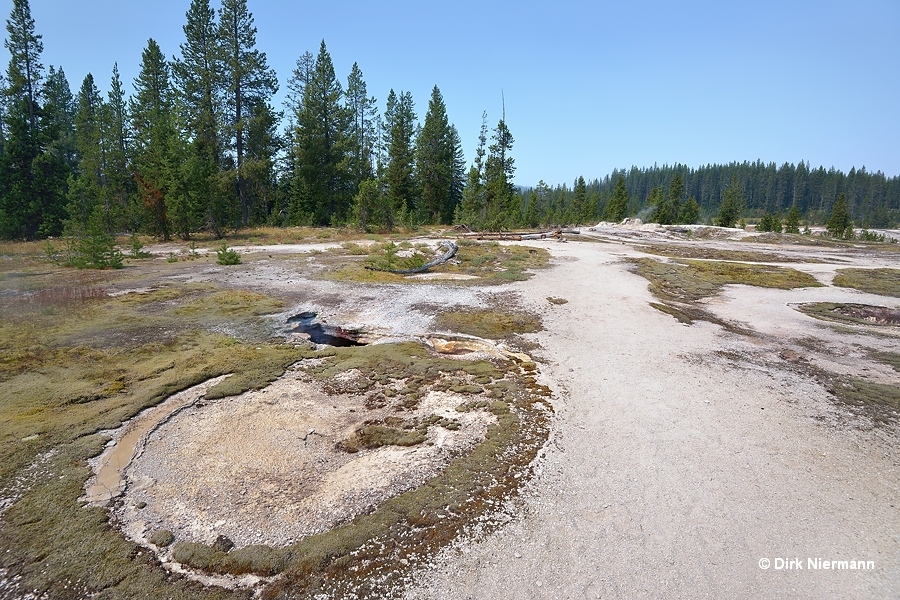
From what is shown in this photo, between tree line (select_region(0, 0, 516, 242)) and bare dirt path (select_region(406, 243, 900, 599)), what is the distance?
18230mm

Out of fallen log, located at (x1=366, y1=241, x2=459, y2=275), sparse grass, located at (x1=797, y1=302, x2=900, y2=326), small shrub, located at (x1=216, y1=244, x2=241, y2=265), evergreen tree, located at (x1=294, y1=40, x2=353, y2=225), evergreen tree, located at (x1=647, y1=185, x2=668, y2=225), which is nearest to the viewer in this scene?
sparse grass, located at (x1=797, y1=302, x2=900, y2=326)

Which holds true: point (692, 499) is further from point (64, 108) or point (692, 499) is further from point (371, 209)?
point (64, 108)

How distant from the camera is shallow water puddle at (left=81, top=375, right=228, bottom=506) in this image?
13.5 feet

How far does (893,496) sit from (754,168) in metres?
167

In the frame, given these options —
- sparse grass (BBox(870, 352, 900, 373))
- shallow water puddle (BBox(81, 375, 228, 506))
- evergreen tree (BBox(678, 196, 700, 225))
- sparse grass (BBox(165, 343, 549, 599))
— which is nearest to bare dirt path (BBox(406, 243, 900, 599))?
sparse grass (BBox(165, 343, 549, 599))

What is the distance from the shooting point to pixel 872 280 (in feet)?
54.3

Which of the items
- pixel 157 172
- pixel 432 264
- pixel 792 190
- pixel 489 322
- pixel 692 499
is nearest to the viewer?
pixel 692 499

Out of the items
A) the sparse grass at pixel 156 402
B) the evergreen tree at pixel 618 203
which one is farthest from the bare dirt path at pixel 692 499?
the evergreen tree at pixel 618 203

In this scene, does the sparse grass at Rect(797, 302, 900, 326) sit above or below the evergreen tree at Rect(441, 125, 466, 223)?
below

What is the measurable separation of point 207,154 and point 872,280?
37.9 meters

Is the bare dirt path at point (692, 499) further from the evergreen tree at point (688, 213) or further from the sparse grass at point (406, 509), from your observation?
the evergreen tree at point (688, 213)

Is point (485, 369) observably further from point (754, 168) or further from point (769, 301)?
point (754, 168)

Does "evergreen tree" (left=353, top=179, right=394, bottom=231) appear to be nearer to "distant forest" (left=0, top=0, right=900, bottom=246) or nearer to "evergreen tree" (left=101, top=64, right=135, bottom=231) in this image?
"distant forest" (left=0, top=0, right=900, bottom=246)

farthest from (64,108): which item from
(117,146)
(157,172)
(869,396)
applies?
(869,396)
